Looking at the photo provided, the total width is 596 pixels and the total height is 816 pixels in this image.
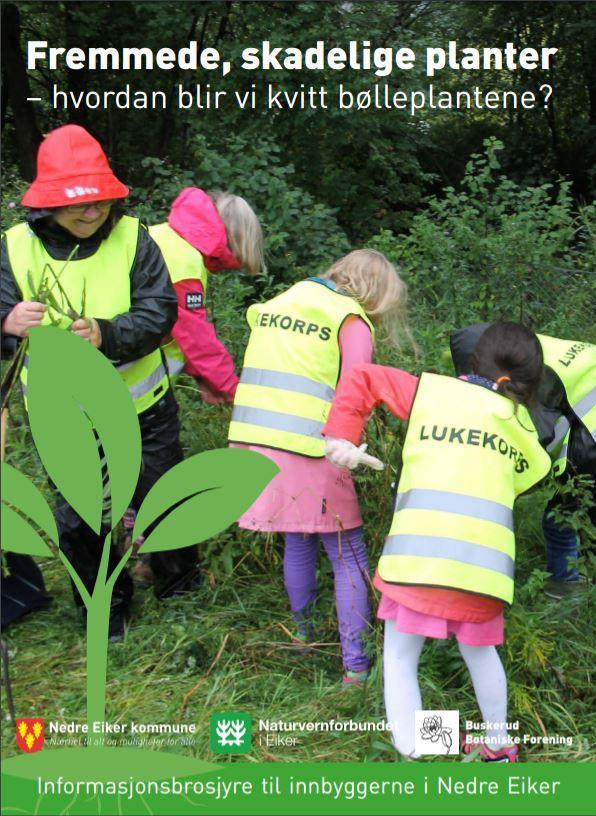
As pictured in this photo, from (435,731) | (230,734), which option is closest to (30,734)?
(230,734)

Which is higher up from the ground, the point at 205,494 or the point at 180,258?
the point at 180,258

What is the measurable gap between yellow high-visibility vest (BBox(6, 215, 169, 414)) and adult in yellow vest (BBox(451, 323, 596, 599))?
3.70 ft

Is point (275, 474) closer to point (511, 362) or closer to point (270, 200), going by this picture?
point (511, 362)

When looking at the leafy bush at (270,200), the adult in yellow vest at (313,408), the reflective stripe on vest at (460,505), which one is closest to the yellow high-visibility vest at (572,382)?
the adult in yellow vest at (313,408)

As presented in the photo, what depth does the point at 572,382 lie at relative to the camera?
122 inches

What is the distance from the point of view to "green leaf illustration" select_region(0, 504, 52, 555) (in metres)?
2.44

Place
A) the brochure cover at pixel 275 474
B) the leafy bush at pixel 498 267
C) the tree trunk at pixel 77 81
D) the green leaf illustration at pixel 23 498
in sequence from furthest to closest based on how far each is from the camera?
1. the leafy bush at pixel 498 267
2. the tree trunk at pixel 77 81
3. the brochure cover at pixel 275 474
4. the green leaf illustration at pixel 23 498

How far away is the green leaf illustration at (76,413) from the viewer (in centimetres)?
256

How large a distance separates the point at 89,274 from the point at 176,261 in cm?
55

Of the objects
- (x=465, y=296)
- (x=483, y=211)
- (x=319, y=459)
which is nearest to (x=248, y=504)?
(x=319, y=459)

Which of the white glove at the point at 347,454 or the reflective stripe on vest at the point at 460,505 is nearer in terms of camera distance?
the reflective stripe on vest at the point at 460,505

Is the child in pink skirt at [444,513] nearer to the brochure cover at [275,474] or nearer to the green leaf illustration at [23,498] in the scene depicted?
the brochure cover at [275,474]

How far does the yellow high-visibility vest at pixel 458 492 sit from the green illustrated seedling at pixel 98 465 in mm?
395

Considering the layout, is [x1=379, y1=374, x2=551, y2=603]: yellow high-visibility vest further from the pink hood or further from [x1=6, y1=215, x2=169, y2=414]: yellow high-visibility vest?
the pink hood
